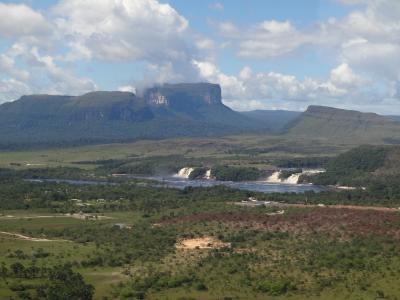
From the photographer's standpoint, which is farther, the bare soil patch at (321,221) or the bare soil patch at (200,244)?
the bare soil patch at (321,221)

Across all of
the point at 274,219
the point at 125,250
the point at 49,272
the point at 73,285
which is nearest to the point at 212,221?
the point at 274,219

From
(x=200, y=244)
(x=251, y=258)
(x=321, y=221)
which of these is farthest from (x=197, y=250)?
(x=321, y=221)

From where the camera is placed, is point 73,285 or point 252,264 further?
point 252,264

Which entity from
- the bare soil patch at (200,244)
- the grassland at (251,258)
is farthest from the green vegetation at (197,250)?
the bare soil patch at (200,244)

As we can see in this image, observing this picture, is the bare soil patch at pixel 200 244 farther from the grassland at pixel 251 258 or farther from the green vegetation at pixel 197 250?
the grassland at pixel 251 258

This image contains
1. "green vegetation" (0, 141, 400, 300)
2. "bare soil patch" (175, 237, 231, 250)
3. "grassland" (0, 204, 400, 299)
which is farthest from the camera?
"bare soil patch" (175, 237, 231, 250)

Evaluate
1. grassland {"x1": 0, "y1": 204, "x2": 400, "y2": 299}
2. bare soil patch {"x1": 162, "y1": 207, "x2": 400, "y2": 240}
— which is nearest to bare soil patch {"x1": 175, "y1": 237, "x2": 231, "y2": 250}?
grassland {"x1": 0, "y1": 204, "x2": 400, "y2": 299}

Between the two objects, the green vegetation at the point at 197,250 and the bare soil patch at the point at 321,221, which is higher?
the bare soil patch at the point at 321,221

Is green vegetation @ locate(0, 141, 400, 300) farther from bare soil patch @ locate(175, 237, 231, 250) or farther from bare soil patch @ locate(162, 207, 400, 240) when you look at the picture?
bare soil patch @ locate(175, 237, 231, 250)

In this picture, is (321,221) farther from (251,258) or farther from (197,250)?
(251,258)

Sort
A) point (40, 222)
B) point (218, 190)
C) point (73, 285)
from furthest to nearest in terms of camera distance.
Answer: point (218, 190)
point (40, 222)
point (73, 285)

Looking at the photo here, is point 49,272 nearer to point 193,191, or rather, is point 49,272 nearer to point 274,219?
point 274,219
